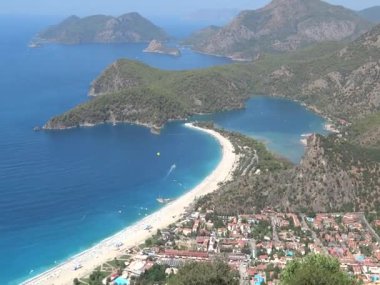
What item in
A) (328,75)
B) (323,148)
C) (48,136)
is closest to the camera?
(323,148)

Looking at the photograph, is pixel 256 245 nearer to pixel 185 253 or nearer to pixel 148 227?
pixel 185 253

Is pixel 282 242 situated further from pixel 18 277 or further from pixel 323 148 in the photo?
pixel 18 277

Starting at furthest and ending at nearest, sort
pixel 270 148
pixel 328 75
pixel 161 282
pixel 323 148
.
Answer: pixel 328 75 < pixel 270 148 < pixel 323 148 < pixel 161 282

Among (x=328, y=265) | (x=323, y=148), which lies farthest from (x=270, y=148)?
(x=328, y=265)

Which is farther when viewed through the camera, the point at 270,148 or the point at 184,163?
the point at 270,148

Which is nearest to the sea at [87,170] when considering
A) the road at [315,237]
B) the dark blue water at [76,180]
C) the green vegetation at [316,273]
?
the dark blue water at [76,180]

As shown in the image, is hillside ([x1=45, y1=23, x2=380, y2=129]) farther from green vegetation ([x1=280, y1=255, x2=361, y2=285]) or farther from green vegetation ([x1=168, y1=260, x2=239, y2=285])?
green vegetation ([x1=168, y1=260, x2=239, y2=285])

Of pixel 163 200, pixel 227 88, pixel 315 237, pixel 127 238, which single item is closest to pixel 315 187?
pixel 315 237
